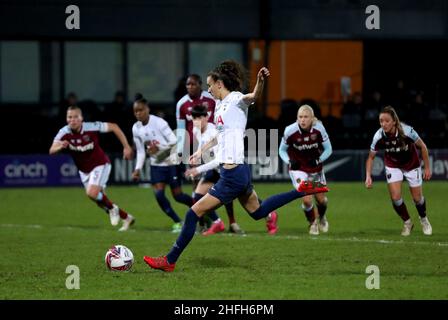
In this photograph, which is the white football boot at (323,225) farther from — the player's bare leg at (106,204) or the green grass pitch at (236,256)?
the player's bare leg at (106,204)

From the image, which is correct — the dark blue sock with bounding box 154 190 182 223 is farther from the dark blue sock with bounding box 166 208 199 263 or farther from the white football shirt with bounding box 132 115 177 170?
the dark blue sock with bounding box 166 208 199 263

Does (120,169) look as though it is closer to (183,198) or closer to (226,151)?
(183,198)

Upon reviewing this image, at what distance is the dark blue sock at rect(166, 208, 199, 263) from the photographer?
39.6 feet

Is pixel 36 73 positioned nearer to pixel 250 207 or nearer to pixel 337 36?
pixel 337 36

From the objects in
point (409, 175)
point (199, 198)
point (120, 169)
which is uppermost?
point (409, 175)

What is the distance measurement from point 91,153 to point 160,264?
20.7 ft

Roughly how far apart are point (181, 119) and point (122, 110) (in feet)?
29.8

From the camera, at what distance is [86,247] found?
15141mm

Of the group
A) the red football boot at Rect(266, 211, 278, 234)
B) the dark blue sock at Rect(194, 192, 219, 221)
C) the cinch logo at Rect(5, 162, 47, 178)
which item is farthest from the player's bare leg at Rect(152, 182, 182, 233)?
the cinch logo at Rect(5, 162, 47, 178)

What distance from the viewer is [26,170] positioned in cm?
2639

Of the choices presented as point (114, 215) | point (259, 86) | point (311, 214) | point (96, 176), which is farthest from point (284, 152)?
point (259, 86)

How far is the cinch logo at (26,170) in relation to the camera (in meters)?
26.2

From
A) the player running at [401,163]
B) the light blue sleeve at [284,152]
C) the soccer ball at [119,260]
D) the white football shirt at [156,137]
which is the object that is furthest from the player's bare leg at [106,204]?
the soccer ball at [119,260]

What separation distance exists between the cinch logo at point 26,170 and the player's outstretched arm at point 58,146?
9.12m
